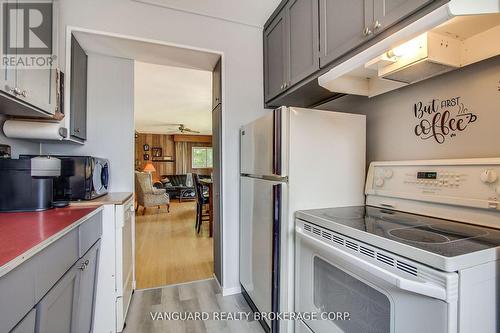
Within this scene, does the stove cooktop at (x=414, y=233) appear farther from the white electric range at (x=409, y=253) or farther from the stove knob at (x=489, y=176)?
the stove knob at (x=489, y=176)

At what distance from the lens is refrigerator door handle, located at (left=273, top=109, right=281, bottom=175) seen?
→ 4.66 ft

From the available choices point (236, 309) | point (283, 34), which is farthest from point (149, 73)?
point (236, 309)

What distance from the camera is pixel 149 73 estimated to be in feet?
10.5

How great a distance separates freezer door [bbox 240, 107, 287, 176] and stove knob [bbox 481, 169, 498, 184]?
0.87 meters

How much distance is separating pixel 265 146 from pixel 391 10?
945 mm

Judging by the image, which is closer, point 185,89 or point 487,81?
point 487,81

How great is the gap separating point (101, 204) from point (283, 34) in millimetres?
1808

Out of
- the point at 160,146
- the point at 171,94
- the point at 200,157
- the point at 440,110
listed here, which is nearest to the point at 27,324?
the point at 440,110

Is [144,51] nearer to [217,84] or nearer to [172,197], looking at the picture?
[217,84]

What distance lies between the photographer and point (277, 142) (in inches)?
56.8

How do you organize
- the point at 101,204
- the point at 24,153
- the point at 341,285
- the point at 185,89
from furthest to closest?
the point at 185,89 < the point at 24,153 < the point at 101,204 < the point at 341,285

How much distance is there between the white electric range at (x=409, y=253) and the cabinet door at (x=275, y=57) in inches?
39.0

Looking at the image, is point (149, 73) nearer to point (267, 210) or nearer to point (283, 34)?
point (283, 34)

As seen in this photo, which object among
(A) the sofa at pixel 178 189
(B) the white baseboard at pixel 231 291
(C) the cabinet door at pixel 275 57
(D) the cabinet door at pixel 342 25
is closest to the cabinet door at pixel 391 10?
(D) the cabinet door at pixel 342 25
